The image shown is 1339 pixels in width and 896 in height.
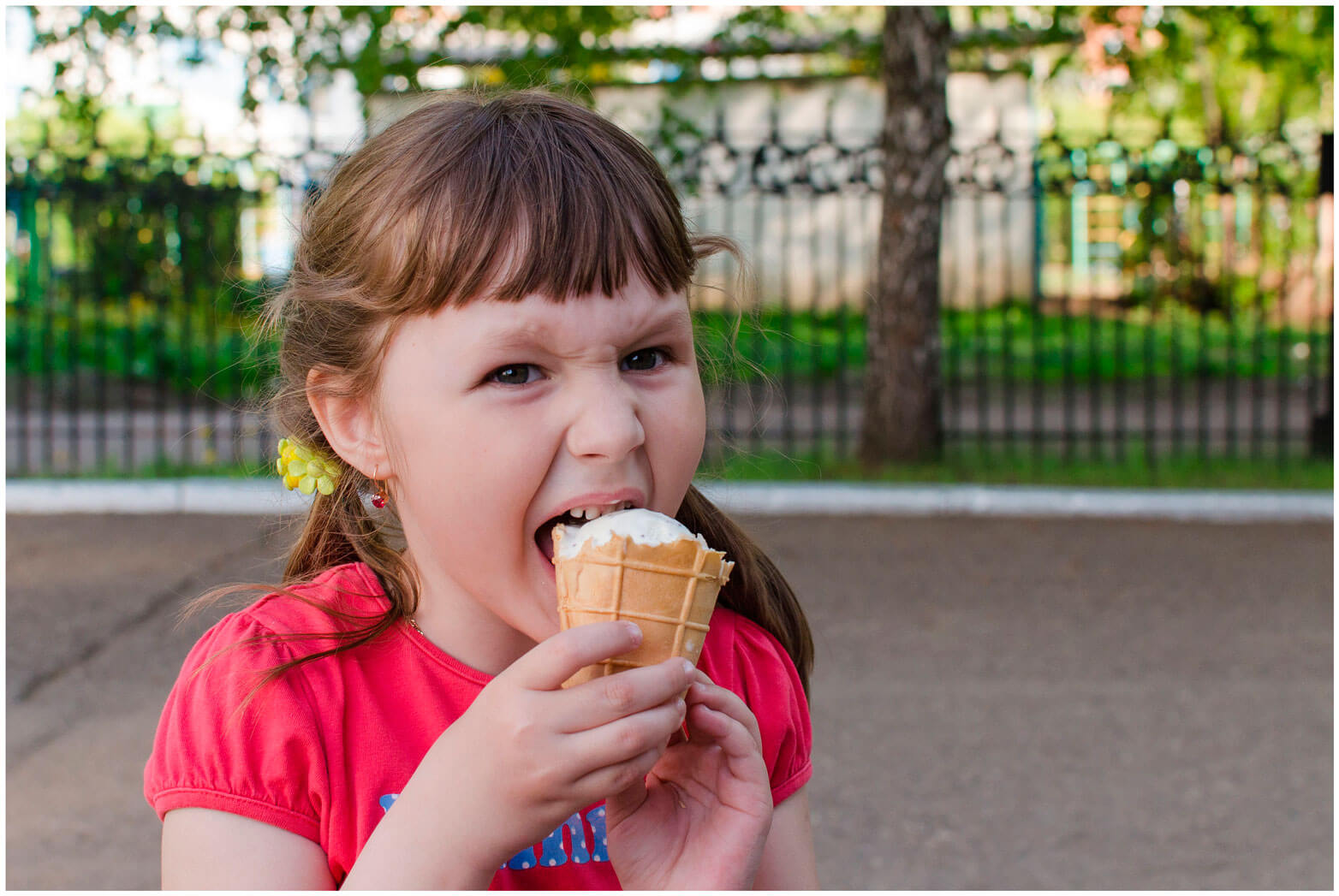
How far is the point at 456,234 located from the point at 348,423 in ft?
1.20

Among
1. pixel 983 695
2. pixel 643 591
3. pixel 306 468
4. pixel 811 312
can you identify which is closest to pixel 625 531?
pixel 643 591

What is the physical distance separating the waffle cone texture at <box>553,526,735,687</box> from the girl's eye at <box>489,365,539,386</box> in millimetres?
182

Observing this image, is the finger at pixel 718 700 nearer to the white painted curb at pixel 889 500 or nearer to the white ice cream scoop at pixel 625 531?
the white ice cream scoop at pixel 625 531

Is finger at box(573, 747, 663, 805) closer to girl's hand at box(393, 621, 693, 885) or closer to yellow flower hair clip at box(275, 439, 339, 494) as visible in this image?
girl's hand at box(393, 621, 693, 885)

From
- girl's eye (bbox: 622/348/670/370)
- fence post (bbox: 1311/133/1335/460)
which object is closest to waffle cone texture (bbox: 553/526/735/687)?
girl's eye (bbox: 622/348/670/370)

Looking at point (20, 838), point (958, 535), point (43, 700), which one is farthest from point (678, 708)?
point (958, 535)

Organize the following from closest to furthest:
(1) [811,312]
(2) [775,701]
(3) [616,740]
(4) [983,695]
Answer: (3) [616,740] < (2) [775,701] < (4) [983,695] < (1) [811,312]

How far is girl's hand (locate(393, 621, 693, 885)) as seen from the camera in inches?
58.7

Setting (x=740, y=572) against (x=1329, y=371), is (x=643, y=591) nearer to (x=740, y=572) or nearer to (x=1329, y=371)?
(x=740, y=572)

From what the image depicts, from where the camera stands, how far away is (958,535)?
7559mm

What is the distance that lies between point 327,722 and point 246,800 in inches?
5.4

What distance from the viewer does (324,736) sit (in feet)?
5.76

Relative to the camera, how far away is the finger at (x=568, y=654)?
1.49m

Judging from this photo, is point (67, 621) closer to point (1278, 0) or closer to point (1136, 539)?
point (1136, 539)
